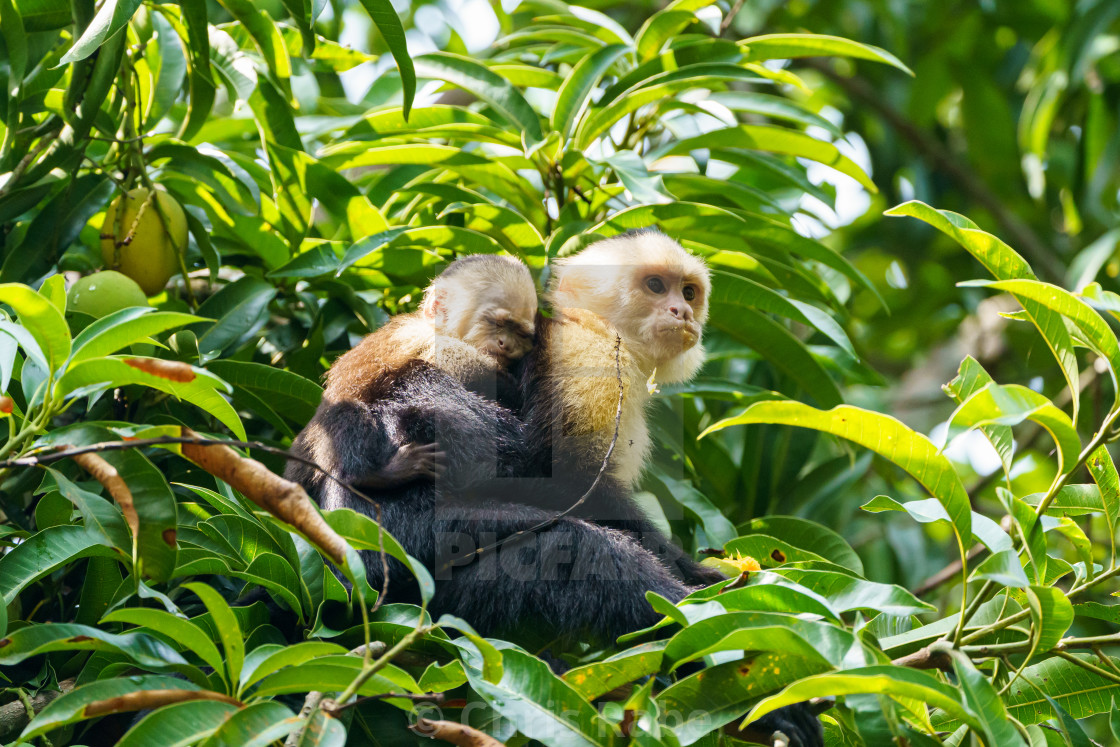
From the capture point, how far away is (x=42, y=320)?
63.8 inches

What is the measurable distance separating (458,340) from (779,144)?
4.17 ft

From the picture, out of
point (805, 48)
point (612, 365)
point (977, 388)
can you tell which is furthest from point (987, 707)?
point (805, 48)

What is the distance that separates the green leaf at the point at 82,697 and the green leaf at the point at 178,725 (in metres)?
0.03

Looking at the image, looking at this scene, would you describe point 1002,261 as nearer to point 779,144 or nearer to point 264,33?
point 779,144

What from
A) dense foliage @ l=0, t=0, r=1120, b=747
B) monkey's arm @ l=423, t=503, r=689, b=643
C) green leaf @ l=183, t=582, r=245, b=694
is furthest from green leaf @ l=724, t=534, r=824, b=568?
green leaf @ l=183, t=582, r=245, b=694

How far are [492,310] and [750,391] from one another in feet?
2.94

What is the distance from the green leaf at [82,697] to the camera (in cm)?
141

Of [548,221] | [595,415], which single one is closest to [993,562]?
[595,415]

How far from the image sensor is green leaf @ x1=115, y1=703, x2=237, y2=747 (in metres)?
1.40

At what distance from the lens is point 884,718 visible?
153cm

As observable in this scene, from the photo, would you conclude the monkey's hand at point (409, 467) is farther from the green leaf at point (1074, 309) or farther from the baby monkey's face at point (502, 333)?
the green leaf at point (1074, 309)

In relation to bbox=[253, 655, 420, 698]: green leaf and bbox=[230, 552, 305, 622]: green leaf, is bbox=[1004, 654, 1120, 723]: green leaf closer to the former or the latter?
bbox=[253, 655, 420, 698]: green leaf

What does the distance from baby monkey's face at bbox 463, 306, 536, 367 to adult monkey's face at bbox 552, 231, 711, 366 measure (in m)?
0.27

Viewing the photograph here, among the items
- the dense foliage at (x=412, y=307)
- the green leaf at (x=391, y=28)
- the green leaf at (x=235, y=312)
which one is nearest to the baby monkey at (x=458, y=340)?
the dense foliage at (x=412, y=307)
